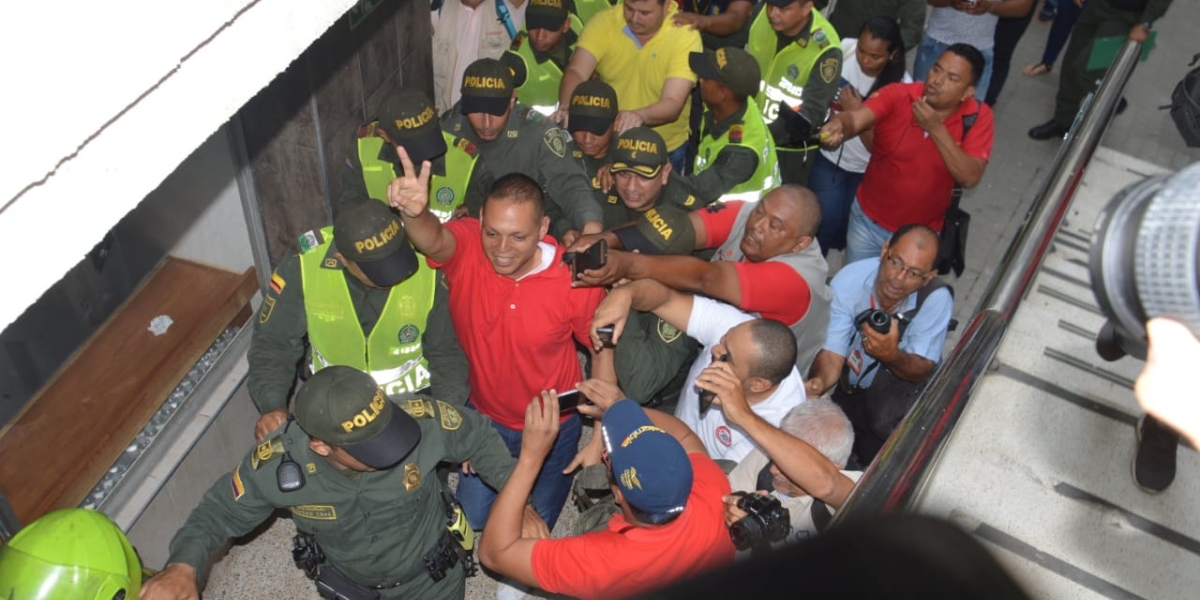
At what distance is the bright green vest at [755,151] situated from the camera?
4844mm

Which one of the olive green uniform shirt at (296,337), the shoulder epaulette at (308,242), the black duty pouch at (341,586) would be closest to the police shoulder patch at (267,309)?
the olive green uniform shirt at (296,337)

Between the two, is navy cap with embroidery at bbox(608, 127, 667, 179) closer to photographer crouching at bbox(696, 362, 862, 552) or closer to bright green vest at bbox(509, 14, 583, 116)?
photographer crouching at bbox(696, 362, 862, 552)

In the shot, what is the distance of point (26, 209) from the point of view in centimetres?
214

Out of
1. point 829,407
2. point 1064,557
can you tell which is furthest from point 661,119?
point 1064,557

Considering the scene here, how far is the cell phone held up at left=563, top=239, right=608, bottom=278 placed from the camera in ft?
12.2

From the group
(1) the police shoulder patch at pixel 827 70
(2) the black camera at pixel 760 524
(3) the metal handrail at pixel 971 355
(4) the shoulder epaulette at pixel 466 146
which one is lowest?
(2) the black camera at pixel 760 524

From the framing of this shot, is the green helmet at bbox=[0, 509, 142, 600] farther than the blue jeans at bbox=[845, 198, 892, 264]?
No

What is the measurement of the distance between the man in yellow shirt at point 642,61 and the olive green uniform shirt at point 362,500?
8.72ft

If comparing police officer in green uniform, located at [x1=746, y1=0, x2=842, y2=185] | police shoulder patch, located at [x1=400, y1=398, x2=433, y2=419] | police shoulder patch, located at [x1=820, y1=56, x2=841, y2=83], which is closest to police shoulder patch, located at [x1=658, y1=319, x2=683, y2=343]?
police shoulder patch, located at [x1=400, y1=398, x2=433, y2=419]

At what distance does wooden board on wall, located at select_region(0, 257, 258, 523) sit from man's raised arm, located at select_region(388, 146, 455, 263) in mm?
1493

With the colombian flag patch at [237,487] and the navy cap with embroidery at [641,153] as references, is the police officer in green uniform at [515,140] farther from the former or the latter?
the colombian flag patch at [237,487]

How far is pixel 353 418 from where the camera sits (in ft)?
9.70

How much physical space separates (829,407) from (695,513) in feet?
2.75

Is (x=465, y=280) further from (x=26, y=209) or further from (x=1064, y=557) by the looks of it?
(x=1064, y=557)
